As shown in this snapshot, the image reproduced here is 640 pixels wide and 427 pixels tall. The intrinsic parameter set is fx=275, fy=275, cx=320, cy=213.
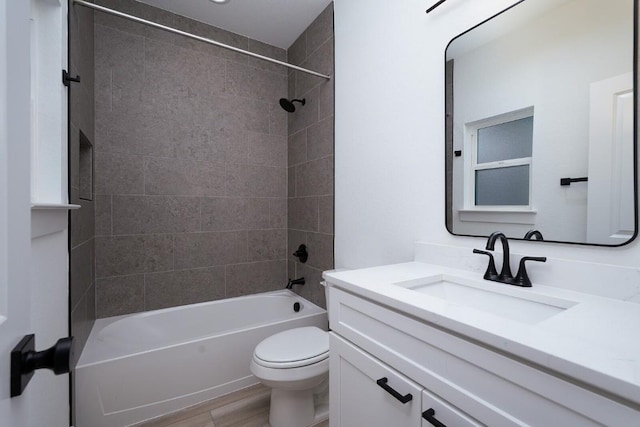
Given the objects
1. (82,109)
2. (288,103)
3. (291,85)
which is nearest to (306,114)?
(288,103)

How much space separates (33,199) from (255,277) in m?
1.78

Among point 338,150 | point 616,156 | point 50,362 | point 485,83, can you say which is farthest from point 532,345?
point 338,150

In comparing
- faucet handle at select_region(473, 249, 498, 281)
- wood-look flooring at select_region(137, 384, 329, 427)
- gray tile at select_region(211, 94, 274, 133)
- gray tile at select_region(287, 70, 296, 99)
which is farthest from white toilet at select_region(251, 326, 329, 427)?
gray tile at select_region(287, 70, 296, 99)

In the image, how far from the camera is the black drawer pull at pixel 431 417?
70 cm

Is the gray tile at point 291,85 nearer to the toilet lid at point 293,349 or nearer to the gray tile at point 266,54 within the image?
the gray tile at point 266,54

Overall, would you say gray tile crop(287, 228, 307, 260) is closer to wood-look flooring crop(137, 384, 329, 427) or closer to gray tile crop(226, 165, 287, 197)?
gray tile crop(226, 165, 287, 197)

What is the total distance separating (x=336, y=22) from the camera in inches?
80.8

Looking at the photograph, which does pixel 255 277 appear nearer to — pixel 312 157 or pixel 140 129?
pixel 312 157

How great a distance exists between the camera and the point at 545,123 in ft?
3.26

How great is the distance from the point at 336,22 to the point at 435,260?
6.10ft

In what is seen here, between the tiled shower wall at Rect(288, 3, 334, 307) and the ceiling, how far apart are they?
99 millimetres

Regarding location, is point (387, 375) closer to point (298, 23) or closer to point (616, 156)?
point (616, 156)

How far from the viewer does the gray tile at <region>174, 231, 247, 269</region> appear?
7.57ft

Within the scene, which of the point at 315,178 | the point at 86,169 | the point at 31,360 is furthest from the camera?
the point at 315,178
